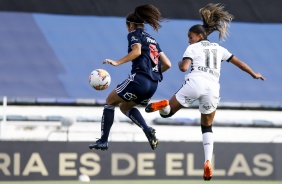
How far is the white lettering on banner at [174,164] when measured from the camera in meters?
15.6

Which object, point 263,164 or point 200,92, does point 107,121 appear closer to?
point 200,92

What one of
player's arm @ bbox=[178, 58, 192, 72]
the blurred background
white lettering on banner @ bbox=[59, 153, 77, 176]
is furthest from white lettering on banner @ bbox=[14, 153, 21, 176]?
player's arm @ bbox=[178, 58, 192, 72]

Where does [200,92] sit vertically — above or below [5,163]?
above

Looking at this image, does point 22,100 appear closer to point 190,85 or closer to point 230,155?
point 230,155

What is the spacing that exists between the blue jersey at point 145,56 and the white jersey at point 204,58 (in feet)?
1.51

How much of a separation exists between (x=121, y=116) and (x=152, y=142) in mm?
7105

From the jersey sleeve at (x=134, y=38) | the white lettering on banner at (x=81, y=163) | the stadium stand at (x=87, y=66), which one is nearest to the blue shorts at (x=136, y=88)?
the jersey sleeve at (x=134, y=38)

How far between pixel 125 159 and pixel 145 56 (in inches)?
176

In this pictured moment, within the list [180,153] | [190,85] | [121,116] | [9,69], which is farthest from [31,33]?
[190,85]

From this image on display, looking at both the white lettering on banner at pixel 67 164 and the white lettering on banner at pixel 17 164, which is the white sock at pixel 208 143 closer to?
the white lettering on banner at pixel 67 164


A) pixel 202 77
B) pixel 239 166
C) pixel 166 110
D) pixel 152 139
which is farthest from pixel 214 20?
pixel 239 166

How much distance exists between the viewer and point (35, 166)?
49.8 feet

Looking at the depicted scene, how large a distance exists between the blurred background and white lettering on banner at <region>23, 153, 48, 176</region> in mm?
2072

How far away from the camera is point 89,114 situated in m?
19.1
